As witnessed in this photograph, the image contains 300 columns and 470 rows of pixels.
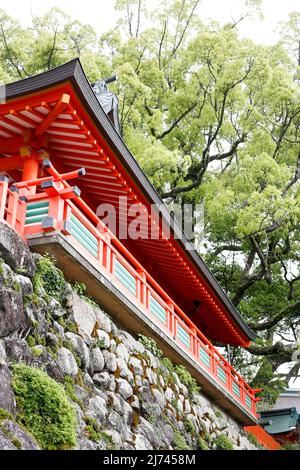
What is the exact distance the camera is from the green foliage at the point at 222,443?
13375mm

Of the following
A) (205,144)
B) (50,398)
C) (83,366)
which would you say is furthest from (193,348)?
(205,144)

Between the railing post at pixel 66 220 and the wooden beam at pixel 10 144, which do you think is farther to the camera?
the wooden beam at pixel 10 144

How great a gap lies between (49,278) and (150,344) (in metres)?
3.68

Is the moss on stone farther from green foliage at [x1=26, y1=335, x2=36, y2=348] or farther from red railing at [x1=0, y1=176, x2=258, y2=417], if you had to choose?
green foliage at [x1=26, y1=335, x2=36, y2=348]

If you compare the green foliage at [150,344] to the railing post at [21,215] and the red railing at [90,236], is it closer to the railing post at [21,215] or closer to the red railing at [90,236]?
the red railing at [90,236]

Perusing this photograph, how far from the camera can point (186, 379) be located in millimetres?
12727

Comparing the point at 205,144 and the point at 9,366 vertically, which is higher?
the point at 205,144

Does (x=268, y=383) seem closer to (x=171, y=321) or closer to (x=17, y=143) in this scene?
(x=171, y=321)

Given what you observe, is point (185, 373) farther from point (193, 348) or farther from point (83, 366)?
point (83, 366)

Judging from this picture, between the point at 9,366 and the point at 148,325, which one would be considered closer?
the point at 9,366

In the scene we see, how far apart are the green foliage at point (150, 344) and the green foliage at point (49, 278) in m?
3.05

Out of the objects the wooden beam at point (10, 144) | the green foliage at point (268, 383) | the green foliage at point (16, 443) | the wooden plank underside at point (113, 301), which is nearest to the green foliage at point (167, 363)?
the wooden plank underside at point (113, 301)

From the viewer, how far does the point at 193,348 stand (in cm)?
1388

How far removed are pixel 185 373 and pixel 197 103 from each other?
13681 millimetres
